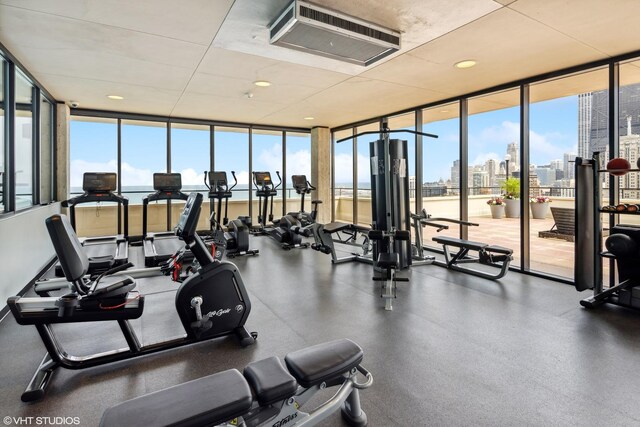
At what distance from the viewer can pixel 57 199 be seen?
6.16 metres

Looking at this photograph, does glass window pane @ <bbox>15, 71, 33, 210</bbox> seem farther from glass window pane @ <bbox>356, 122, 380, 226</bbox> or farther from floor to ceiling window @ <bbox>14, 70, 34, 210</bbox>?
glass window pane @ <bbox>356, 122, 380, 226</bbox>

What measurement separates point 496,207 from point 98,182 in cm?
793

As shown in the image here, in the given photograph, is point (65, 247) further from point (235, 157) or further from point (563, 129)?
point (235, 157)

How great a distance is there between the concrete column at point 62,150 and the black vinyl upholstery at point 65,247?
495cm

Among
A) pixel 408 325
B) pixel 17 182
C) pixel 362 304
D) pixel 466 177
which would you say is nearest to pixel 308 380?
pixel 408 325

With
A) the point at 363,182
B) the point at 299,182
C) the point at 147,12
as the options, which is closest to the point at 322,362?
the point at 147,12

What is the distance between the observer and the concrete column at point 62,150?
6105mm

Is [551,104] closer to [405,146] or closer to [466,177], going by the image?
[466,177]

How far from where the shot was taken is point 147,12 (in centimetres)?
277

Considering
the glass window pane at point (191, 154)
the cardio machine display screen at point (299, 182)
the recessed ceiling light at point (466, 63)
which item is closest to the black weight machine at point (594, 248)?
the recessed ceiling light at point (466, 63)

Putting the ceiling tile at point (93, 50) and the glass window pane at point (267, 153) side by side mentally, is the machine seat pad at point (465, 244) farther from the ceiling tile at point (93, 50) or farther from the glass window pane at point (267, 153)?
the glass window pane at point (267, 153)

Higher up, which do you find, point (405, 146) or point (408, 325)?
point (405, 146)

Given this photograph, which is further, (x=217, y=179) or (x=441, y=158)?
(x=217, y=179)

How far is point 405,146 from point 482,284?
2004 millimetres
